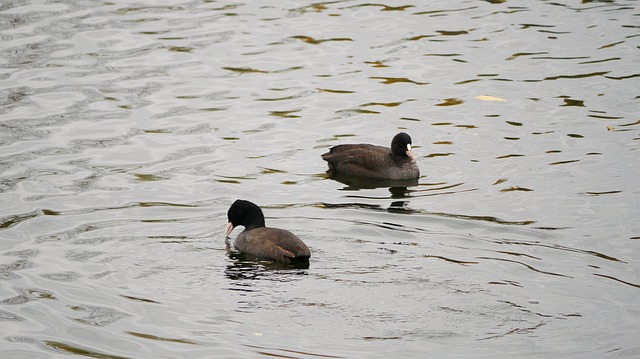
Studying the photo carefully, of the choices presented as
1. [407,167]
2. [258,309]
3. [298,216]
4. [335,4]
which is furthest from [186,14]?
[258,309]

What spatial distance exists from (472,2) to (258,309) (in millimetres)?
16047

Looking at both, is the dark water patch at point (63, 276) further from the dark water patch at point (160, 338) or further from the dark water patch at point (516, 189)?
the dark water patch at point (516, 189)

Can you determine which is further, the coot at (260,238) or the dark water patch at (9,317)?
the coot at (260,238)

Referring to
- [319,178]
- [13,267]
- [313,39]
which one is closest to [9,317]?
[13,267]


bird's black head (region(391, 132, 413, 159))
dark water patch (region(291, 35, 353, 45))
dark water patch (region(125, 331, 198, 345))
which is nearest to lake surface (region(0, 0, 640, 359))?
dark water patch (region(125, 331, 198, 345))

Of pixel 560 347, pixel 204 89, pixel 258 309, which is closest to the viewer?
pixel 560 347

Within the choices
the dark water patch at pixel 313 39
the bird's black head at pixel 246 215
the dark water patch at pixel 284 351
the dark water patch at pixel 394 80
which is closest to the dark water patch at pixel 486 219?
the bird's black head at pixel 246 215

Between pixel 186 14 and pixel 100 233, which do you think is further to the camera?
pixel 186 14

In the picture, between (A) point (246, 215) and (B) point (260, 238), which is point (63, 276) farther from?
(A) point (246, 215)

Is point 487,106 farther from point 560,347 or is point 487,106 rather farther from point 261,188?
point 560,347

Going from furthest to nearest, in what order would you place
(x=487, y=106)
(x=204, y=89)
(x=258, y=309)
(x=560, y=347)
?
(x=204, y=89)
(x=487, y=106)
(x=258, y=309)
(x=560, y=347)

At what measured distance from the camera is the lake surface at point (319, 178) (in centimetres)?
1072

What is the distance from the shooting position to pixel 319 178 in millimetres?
16422

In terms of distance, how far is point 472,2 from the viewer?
2561 cm
